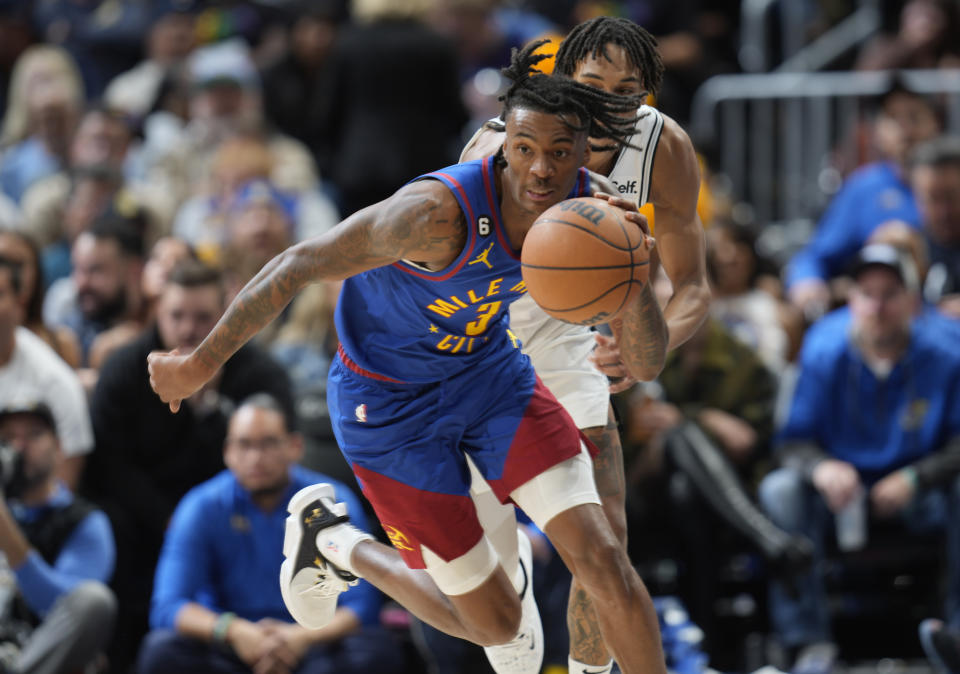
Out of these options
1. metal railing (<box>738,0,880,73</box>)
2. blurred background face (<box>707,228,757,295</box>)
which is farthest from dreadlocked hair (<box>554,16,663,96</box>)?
metal railing (<box>738,0,880,73</box>)

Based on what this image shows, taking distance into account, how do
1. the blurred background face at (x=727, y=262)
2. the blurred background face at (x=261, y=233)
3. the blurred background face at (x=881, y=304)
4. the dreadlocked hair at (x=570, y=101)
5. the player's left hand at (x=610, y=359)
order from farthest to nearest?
the blurred background face at (x=727, y=262) < the blurred background face at (x=261, y=233) < the blurred background face at (x=881, y=304) < the player's left hand at (x=610, y=359) < the dreadlocked hair at (x=570, y=101)

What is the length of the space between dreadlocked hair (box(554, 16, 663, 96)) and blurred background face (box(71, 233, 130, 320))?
13.4 feet

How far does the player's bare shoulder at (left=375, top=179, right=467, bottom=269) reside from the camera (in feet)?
12.2

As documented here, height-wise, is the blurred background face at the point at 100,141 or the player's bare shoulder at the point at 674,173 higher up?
the player's bare shoulder at the point at 674,173

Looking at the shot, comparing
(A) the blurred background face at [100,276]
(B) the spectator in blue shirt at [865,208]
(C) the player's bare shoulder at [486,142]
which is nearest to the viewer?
(C) the player's bare shoulder at [486,142]

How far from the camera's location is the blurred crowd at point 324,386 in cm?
621

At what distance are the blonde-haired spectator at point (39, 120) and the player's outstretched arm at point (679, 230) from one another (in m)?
6.50

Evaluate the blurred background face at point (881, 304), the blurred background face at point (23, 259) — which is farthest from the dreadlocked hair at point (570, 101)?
the blurred background face at point (23, 259)

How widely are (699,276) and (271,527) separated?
8.61 feet

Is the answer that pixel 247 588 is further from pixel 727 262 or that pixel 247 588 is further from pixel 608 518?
pixel 727 262

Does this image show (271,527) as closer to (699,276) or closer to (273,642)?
Result: (273,642)

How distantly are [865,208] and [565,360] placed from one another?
173 inches

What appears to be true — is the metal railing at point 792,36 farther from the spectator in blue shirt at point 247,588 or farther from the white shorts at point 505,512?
the white shorts at point 505,512

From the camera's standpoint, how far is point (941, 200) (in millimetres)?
7961
